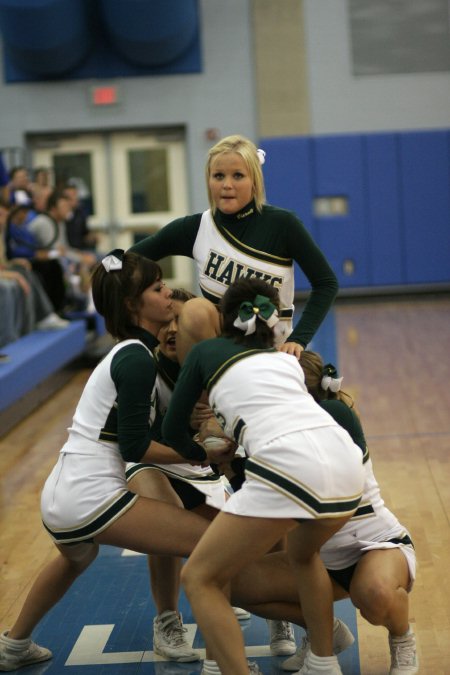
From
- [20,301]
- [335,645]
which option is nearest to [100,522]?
[335,645]

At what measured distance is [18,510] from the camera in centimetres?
469

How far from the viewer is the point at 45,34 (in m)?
11.7

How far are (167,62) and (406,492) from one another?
363 inches

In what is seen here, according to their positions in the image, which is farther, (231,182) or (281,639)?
(231,182)

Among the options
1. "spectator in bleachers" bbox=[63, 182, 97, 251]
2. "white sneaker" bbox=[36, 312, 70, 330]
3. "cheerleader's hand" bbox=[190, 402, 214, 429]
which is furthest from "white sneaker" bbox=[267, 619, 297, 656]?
"spectator in bleachers" bbox=[63, 182, 97, 251]

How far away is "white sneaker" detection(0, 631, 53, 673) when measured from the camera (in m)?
2.87

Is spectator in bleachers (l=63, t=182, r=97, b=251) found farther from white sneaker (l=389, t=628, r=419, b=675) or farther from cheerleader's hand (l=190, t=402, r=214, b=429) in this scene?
white sneaker (l=389, t=628, r=419, b=675)

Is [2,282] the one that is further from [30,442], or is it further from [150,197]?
[150,197]

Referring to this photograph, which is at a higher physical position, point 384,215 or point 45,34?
point 45,34

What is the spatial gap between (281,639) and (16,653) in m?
0.73

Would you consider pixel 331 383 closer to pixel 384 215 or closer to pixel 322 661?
pixel 322 661

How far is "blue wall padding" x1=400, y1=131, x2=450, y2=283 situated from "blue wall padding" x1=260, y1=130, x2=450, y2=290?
0.04ft

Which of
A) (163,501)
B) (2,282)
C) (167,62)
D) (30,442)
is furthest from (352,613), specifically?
(167,62)

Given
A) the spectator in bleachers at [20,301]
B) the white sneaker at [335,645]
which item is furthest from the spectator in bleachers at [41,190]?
the white sneaker at [335,645]
